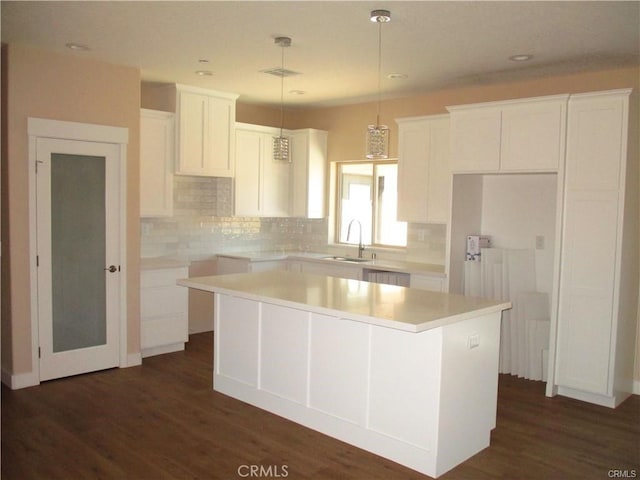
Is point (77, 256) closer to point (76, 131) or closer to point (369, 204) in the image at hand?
point (76, 131)

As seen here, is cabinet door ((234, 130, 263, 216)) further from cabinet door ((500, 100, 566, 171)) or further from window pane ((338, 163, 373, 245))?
cabinet door ((500, 100, 566, 171))

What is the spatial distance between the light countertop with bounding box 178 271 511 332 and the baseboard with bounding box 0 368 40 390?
1549mm

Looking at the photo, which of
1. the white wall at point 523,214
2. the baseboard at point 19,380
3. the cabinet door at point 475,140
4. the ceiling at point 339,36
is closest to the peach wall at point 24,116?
the baseboard at point 19,380

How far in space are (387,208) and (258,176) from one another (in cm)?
159

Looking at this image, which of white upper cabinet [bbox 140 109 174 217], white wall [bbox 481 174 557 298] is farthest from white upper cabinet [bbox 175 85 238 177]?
white wall [bbox 481 174 557 298]

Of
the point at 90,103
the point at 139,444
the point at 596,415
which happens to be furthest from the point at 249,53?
the point at 596,415

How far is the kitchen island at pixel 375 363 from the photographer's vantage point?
3182mm

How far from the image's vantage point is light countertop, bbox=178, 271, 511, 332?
3061mm

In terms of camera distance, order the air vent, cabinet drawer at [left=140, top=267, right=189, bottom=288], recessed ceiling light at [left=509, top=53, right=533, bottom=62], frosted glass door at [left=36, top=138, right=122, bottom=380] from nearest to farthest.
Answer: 1. recessed ceiling light at [left=509, top=53, right=533, bottom=62]
2. frosted glass door at [left=36, top=138, right=122, bottom=380]
3. the air vent
4. cabinet drawer at [left=140, top=267, right=189, bottom=288]

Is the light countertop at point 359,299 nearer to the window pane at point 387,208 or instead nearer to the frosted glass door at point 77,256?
the frosted glass door at point 77,256

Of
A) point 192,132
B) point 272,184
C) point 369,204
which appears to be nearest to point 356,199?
point 369,204

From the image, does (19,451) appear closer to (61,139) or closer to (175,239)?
(61,139)

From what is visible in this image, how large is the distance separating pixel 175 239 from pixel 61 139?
193 centimetres

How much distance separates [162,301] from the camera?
5539mm
